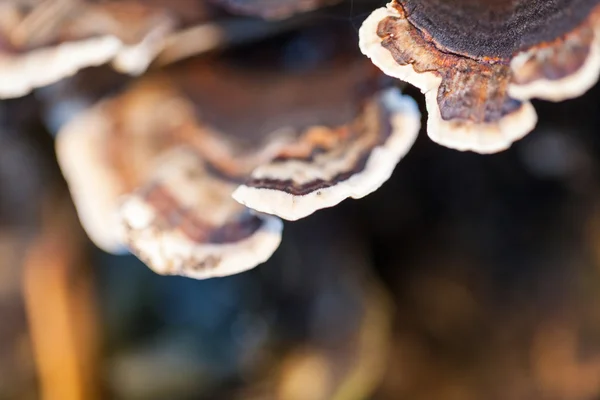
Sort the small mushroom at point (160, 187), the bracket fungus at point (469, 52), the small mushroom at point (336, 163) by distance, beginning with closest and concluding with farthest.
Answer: the bracket fungus at point (469, 52)
the small mushroom at point (336, 163)
the small mushroom at point (160, 187)

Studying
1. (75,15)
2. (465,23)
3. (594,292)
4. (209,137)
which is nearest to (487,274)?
(594,292)

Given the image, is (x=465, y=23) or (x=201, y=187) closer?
(x=465, y=23)

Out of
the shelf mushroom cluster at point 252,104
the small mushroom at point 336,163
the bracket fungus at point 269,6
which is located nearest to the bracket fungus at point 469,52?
the shelf mushroom cluster at point 252,104

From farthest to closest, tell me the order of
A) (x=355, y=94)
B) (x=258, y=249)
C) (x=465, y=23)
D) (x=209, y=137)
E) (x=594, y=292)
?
(x=594, y=292), (x=209, y=137), (x=355, y=94), (x=258, y=249), (x=465, y=23)

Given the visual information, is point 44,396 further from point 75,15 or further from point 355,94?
point 355,94

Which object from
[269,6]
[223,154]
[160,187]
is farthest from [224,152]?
[269,6]

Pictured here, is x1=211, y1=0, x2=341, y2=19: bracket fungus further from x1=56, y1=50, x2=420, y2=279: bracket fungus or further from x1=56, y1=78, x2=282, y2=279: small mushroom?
x1=56, y1=78, x2=282, y2=279: small mushroom

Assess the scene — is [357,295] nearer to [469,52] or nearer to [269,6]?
[269,6]

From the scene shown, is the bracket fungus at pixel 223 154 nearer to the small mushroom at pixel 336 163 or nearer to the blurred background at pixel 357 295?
the small mushroom at pixel 336 163
